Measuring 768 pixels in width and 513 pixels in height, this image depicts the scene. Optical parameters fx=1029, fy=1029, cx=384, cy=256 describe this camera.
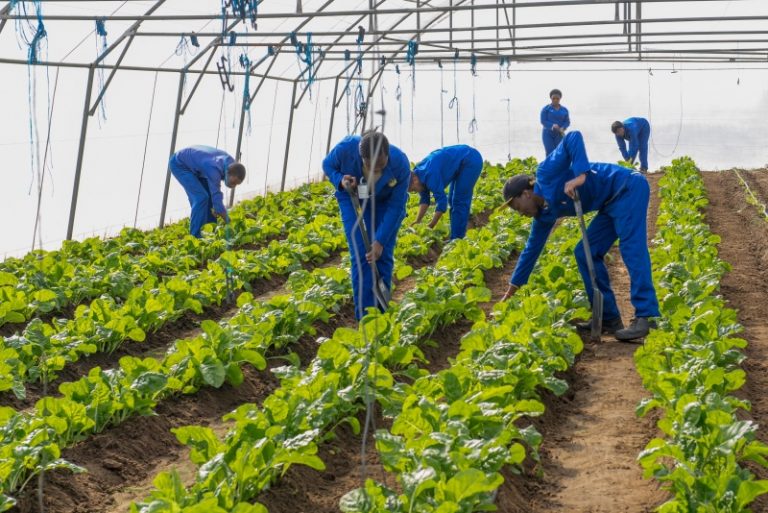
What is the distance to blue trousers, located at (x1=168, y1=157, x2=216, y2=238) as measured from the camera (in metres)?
11.3

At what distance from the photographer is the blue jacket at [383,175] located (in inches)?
271

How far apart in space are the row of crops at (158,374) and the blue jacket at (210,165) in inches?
74.4

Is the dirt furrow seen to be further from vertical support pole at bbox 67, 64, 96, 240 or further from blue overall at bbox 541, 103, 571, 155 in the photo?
blue overall at bbox 541, 103, 571, 155

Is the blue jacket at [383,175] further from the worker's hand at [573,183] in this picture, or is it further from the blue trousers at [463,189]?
the blue trousers at [463,189]

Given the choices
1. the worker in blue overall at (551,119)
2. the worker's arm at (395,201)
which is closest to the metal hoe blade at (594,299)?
the worker's arm at (395,201)

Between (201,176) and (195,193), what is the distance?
0.25 metres

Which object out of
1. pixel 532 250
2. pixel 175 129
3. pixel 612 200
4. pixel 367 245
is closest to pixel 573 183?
pixel 612 200

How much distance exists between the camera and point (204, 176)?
11.2m

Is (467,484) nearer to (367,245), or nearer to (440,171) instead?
(367,245)

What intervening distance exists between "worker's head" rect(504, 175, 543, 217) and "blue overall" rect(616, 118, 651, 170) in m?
12.8

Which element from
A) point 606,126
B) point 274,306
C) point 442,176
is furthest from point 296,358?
point 606,126

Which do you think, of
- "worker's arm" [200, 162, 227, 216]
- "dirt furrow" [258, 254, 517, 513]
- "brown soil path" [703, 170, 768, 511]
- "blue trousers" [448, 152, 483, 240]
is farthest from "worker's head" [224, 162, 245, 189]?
"dirt furrow" [258, 254, 517, 513]

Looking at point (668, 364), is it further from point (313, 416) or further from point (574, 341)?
point (313, 416)

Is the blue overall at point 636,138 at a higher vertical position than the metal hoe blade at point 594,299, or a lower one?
higher
